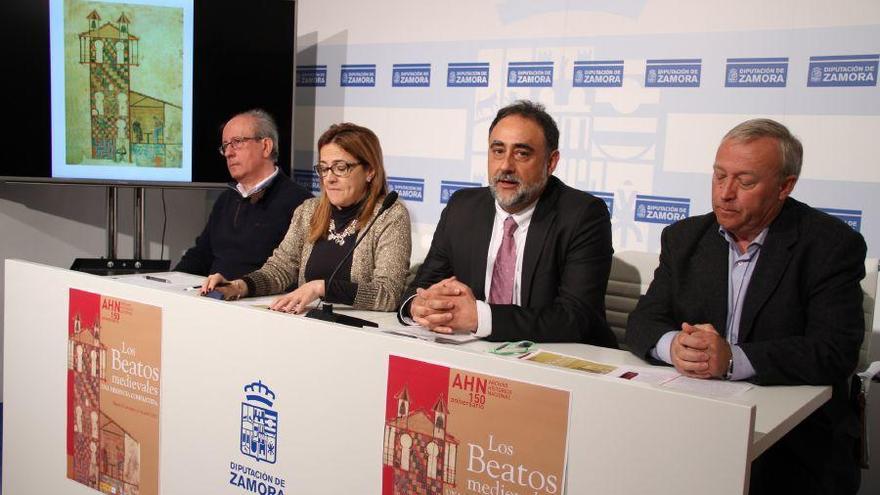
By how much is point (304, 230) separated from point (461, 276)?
73cm

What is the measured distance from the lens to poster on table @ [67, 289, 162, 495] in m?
2.16

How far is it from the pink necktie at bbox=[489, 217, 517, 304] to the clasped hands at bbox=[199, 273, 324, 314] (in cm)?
54

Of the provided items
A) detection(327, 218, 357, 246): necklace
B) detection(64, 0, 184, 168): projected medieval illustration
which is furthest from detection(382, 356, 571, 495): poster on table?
detection(64, 0, 184, 168): projected medieval illustration

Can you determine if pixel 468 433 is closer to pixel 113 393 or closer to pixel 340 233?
pixel 113 393

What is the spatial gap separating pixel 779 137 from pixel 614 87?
1.62 meters

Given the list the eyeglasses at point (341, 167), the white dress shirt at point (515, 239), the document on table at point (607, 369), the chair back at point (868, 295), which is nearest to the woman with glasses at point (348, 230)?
the eyeglasses at point (341, 167)

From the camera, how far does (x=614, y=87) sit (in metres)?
3.64

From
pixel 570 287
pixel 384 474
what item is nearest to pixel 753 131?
pixel 570 287

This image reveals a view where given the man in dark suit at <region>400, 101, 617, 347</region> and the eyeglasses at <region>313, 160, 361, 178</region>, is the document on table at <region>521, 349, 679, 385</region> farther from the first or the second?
the eyeglasses at <region>313, 160, 361, 178</region>

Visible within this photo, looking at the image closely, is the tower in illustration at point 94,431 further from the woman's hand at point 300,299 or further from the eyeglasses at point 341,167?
the eyeglasses at point 341,167

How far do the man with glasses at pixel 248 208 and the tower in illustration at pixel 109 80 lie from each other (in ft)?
2.44

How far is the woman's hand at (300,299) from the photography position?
236cm

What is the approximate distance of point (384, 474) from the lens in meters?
1.72

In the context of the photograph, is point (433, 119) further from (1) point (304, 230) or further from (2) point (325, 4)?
(1) point (304, 230)
